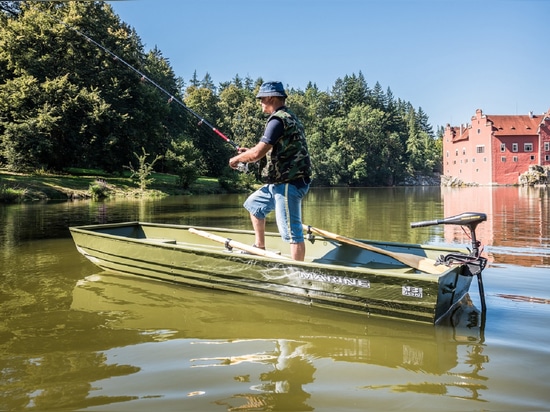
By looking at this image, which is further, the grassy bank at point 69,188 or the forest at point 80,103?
the forest at point 80,103

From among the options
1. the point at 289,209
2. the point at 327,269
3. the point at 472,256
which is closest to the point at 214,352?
the point at 327,269

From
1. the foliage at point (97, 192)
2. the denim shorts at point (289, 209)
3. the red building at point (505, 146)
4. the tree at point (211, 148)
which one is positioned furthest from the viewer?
the red building at point (505, 146)

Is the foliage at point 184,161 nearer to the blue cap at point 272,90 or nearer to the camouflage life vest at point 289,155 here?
the blue cap at point 272,90

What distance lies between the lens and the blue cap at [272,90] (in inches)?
217

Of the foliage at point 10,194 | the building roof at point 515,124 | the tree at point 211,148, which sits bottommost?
the foliage at point 10,194

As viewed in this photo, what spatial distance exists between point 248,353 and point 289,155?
253cm

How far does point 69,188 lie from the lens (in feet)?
101

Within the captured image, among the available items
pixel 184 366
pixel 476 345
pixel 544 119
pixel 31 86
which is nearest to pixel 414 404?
pixel 476 345

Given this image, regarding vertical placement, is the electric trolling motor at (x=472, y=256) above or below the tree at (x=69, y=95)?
below

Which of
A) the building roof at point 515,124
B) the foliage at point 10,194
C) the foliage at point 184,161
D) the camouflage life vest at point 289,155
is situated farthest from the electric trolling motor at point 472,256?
the building roof at point 515,124

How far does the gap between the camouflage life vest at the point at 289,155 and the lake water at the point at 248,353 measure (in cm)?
160

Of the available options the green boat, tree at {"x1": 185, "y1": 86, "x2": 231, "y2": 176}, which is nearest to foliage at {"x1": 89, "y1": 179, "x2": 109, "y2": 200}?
the green boat

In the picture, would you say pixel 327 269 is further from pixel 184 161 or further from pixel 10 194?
pixel 184 161

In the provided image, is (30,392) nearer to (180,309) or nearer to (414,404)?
(180,309)
